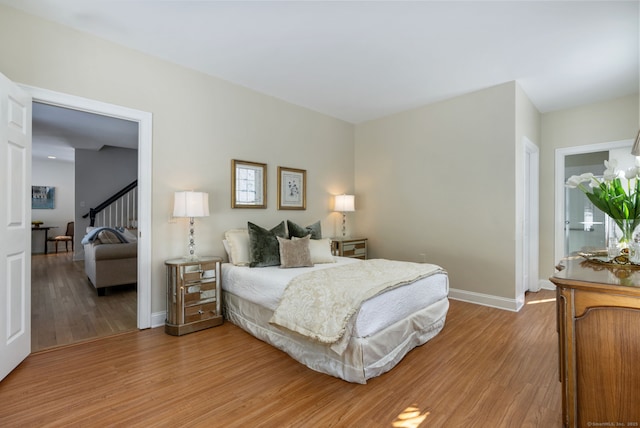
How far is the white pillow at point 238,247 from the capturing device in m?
3.33

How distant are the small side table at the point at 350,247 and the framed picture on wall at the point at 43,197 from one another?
8.60 metres

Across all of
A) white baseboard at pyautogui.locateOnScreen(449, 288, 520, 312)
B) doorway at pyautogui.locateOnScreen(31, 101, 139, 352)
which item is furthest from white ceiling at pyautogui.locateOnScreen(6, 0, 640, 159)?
white baseboard at pyautogui.locateOnScreen(449, 288, 520, 312)

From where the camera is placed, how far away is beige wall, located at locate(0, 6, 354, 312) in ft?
8.29

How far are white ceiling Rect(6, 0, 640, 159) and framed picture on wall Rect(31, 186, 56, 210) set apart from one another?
8.01m

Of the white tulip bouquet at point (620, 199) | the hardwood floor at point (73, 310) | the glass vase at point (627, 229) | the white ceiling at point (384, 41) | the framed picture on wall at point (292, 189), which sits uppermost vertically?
the white ceiling at point (384, 41)

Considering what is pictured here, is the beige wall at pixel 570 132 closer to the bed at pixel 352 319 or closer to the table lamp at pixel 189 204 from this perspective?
the bed at pixel 352 319

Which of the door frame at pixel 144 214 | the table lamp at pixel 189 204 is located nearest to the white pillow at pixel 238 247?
the table lamp at pixel 189 204

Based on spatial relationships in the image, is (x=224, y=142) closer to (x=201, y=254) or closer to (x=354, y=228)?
(x=201, y=254)

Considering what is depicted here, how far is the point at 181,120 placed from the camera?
10.8 ft

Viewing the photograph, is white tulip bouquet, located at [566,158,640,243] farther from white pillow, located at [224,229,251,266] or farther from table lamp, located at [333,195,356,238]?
table lamp, located at [333,195,356,238]

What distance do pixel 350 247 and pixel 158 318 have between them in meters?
2.69

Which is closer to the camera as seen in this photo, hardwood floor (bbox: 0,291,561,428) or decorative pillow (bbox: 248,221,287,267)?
hardwood floor (bbox: 0,291,561,428)

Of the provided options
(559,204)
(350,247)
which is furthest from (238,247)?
Result: (559,204)

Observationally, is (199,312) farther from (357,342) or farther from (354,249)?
(354,249)
